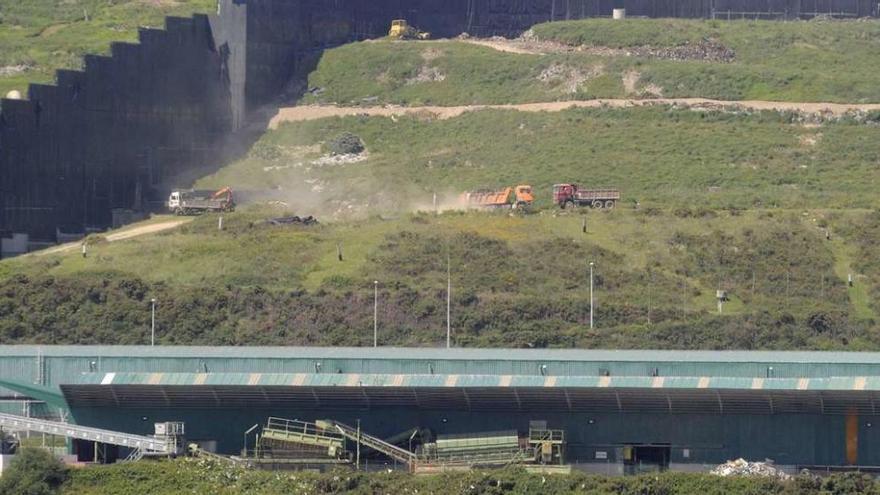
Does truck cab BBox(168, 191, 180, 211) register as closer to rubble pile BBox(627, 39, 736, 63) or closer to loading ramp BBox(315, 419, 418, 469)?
rubble pile BBox(627, 39, 736, 63)

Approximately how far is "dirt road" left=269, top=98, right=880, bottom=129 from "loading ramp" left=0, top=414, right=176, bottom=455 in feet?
198

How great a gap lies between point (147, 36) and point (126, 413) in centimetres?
5038

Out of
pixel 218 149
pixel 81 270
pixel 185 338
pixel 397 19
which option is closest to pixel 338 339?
pixel 185 338

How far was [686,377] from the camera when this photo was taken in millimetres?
86438

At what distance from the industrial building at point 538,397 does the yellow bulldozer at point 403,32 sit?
69986mm

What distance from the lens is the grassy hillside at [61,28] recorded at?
137000 millimetres

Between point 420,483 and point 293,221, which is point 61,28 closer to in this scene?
point 293,221

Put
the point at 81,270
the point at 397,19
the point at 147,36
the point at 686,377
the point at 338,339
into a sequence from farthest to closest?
the point at 397,19 → the point at 147,36 → the point at 81,270 → the point at 338,339 → the point at 686,377

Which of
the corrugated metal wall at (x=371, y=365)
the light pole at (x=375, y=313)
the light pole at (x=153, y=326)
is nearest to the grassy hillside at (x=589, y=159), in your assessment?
the light pole at (x=375, y=313)

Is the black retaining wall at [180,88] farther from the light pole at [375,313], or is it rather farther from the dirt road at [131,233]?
the light pole at [375,313]

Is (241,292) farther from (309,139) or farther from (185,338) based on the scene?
(309,139)

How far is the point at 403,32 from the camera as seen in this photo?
520 feet

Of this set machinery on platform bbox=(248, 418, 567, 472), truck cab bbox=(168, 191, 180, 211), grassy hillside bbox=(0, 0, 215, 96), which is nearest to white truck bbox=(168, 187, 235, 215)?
truck cab bbox=(168, 191, 180, 211)

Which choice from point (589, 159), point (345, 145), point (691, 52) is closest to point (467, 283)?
point (589, 159)
